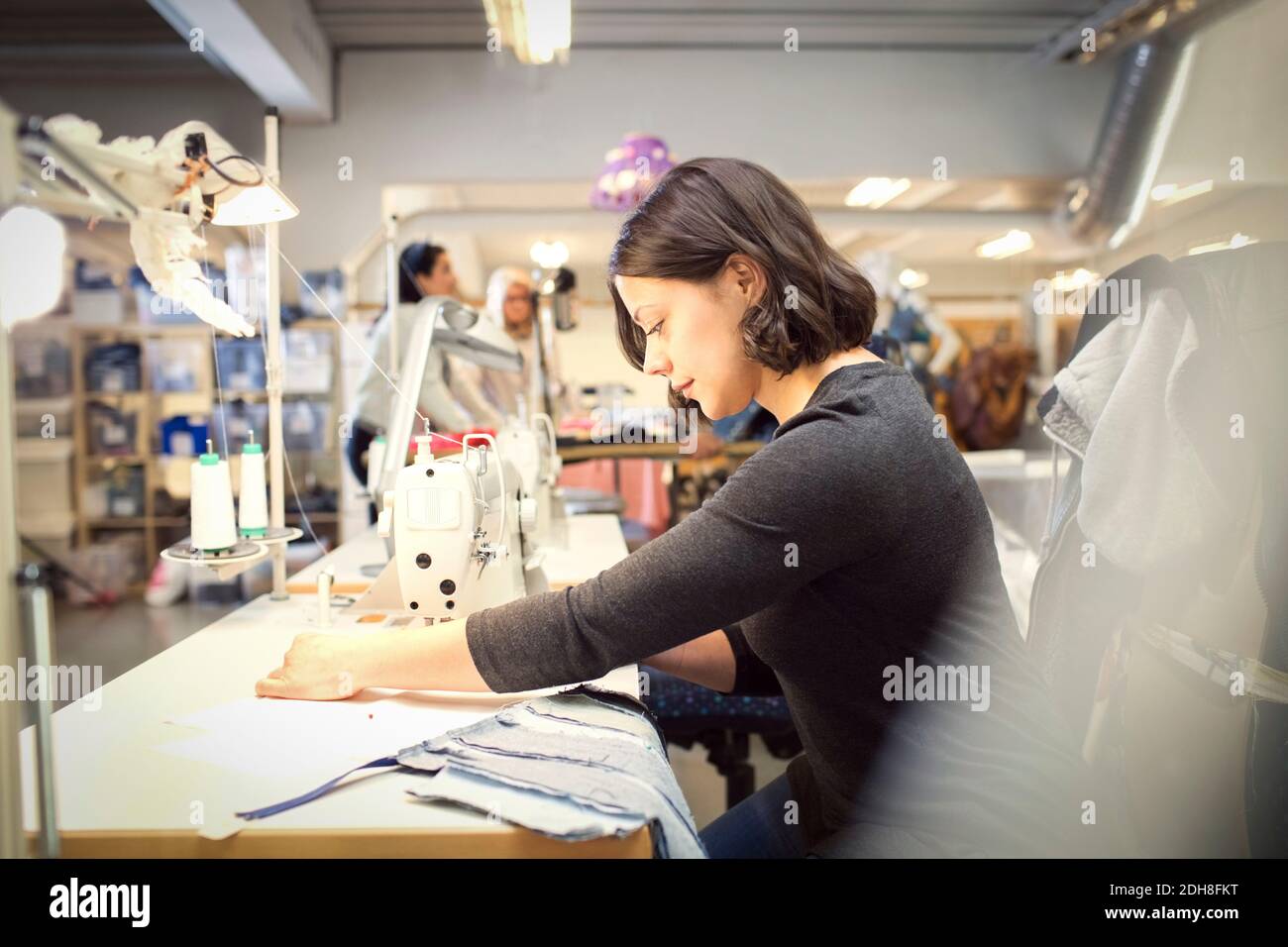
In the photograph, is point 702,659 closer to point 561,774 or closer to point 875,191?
point 561,774

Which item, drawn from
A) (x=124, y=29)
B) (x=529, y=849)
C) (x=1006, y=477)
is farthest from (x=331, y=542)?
(x=529, y=849)

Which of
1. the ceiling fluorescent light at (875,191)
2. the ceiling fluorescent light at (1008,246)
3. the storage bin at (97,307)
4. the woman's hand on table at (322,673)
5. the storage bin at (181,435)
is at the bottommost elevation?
the woman's hand on table at (322,673)

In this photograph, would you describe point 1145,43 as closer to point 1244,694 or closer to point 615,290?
point 1244,694

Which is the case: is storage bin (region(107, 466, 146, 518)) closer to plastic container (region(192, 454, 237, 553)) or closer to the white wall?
the white wall

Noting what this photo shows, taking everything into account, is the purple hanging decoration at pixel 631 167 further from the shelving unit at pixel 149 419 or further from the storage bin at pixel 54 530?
the storage bin at pixel 54 530

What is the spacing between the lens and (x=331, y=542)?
17.7 feet

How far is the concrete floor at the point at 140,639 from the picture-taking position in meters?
3.00

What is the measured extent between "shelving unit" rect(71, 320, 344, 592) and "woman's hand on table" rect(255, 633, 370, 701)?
424cm

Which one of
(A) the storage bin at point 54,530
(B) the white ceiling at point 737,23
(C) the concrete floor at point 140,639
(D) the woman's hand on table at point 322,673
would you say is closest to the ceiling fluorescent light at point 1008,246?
(B) the white ceiling at point 737,23

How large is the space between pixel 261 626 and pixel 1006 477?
7.57 ft

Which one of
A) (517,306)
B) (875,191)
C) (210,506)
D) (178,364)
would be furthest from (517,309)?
(178,364)

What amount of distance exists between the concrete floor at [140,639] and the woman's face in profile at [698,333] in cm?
197

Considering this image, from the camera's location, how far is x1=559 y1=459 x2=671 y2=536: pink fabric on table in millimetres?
4012

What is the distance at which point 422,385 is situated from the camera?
5.61 feet
